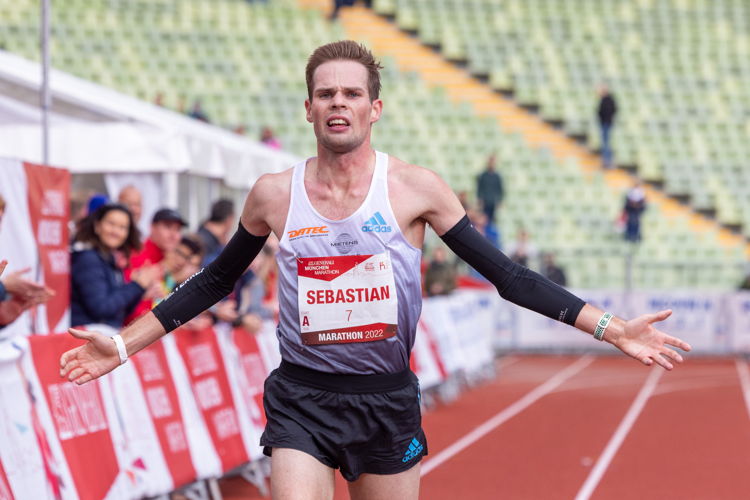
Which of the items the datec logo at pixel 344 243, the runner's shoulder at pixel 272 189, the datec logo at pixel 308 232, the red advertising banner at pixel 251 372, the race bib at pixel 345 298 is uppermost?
the runner's shoulder at pixel 272 189

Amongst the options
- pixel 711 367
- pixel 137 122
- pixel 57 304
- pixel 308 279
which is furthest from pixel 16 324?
pixel 711 367

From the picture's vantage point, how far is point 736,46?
30.6 meters

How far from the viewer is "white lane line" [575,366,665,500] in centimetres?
897

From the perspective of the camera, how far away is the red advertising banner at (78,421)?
5957 millimetres

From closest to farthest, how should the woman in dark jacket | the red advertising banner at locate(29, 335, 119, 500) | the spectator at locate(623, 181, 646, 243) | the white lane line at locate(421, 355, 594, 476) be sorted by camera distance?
1. the red advertising banner at locate(29, 335, 119, 500)
2. the woman in dark jacket
3. the white lane line at locate(421, 355, 594, 476)
4. the spectator at locate(623, 181, 646, 243)

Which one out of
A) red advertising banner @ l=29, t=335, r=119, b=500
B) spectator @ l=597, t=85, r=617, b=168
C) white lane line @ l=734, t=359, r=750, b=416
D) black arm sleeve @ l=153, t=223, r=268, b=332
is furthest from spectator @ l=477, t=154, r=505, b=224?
black arm sleeve @ l=153, t=223, r=268, b=332

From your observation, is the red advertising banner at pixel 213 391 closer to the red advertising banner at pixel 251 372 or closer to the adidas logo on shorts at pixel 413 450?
the red advertising banner at pixel 251 372

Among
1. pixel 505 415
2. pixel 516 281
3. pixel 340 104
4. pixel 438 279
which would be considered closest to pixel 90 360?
pixel 340 104

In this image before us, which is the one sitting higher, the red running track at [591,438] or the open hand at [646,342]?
the open hand at [646,342]

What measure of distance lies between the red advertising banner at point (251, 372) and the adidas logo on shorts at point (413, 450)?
445cm

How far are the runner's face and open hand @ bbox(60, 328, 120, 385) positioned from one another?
3.20ft

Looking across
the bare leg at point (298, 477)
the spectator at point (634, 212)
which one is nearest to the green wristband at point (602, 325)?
the bare leg at point (298, 477)

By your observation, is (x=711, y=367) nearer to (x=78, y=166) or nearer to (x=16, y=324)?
(x=78, y=166)

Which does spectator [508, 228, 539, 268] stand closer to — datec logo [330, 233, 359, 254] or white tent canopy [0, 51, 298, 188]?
white tent canopy [0, 51, 298, 188]
